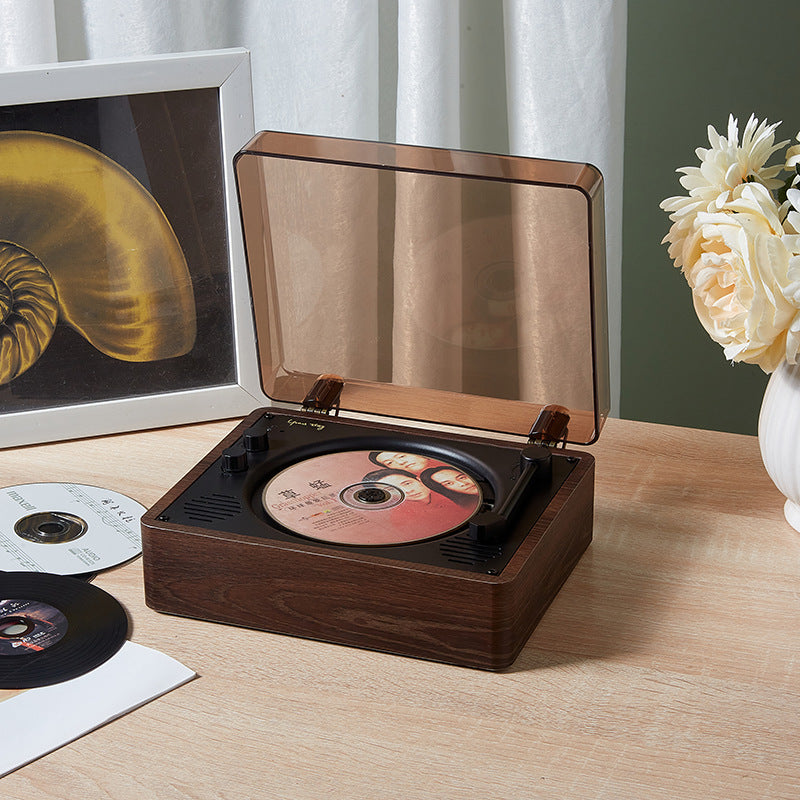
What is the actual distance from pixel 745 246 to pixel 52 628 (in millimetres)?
562

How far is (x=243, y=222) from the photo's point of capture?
3.45 ft

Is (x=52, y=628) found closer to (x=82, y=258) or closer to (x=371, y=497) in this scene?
(x=371, y=497)

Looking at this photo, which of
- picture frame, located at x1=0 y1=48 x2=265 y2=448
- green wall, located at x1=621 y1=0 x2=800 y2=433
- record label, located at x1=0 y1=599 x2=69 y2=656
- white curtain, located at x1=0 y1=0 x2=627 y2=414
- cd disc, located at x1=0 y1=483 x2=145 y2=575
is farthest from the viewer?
green wall, located at x1=621 y1=0 x2=800 y2=433

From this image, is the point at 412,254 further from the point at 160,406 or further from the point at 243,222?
the point at 160,406

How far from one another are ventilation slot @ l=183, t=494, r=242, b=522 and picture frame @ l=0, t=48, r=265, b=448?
0.92 ft

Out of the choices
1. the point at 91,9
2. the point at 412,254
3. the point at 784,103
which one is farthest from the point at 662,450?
the point at 91,9

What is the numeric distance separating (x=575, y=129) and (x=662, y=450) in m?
0.44

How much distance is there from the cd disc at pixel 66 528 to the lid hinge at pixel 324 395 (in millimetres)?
172

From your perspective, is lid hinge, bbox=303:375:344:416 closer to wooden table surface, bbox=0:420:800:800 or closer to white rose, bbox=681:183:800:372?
wooden table surface, bbox=0:420:800:800

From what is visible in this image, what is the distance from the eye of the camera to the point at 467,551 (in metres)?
0.83

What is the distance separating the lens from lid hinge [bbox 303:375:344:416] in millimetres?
1069

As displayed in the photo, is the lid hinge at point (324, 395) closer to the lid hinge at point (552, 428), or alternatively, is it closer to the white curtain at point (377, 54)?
the lid hinge at point (552, 428)

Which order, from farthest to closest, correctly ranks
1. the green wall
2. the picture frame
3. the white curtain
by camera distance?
the green wall → the white curtain → the picture frame

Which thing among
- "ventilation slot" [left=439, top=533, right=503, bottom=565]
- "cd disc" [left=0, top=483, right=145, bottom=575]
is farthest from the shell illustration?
"ventilation slot" [left=439, top=533, right=503, bottom=565]
